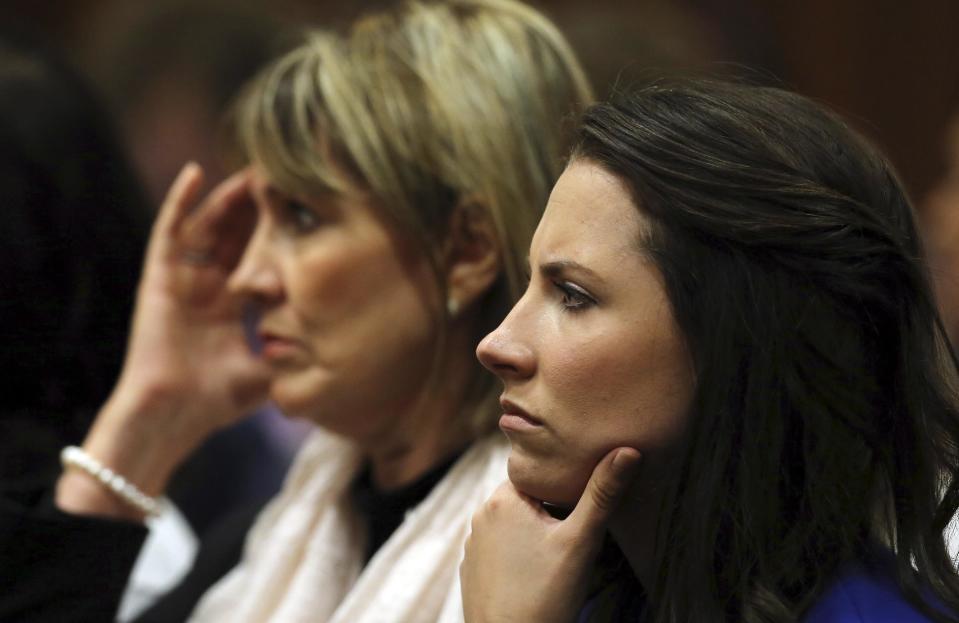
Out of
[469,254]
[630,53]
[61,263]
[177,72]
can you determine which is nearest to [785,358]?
[469,254]

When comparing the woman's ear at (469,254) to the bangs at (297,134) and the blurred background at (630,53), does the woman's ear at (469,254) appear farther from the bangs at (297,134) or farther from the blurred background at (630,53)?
the blurred background at (630,53)

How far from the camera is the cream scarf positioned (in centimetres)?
162

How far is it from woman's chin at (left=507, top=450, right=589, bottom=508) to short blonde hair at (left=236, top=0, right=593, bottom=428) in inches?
16.7

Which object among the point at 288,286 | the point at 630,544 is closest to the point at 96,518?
the point at 288,286

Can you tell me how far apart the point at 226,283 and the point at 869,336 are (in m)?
1.32

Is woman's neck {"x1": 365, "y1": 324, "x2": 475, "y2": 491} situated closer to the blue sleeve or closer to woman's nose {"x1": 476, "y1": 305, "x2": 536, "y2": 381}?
woman's nose {"x1": 476, "y1": 305, "x2": 536, "y2": 381}

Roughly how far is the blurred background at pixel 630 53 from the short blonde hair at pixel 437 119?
0.95 ft

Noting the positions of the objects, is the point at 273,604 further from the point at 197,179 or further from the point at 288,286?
the point at 197,179

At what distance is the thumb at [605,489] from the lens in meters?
1.12

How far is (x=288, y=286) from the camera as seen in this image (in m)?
1.77

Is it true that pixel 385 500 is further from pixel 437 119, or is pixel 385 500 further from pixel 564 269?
pixel 564 269

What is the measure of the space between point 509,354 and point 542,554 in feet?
0.56

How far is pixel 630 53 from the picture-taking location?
266 centimetres

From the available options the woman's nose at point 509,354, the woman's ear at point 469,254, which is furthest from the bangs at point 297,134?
the woman's nose at point 509,354
